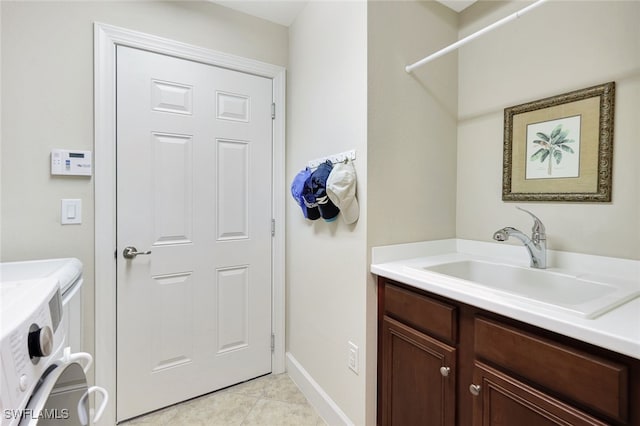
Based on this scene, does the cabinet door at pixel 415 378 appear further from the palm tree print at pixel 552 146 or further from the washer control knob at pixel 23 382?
the washer control knob at pixel 23 382

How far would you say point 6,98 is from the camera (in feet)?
4.41

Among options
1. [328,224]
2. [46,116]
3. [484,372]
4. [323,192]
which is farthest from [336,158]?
[46,116]

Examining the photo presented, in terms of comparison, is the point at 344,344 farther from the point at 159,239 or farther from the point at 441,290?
the point at 159,239

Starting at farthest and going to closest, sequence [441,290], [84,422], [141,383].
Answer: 1. [141,383]
2. [441,290]
3. [84,422]

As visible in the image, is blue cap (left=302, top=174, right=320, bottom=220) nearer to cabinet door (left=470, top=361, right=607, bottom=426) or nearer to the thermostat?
cabinet door (left=470, top=361, right=607, bottom=426)

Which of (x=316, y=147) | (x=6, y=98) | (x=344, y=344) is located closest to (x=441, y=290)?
(x=344, y=344)

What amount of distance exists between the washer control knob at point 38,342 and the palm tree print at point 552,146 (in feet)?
6.20

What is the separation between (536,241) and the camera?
128 centimetres

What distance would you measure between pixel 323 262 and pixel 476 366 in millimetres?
886

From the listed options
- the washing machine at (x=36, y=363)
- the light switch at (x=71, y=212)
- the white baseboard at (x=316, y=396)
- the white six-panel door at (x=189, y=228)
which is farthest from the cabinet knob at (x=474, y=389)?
the light switch at (x=71, y=212)

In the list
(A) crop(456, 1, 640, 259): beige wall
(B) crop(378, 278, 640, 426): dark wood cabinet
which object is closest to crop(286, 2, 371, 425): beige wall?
(B) crop(378, 278, 640, 426): dark wood cabinet

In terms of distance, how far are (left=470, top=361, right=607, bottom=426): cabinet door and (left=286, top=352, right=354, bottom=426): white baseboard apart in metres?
0.75

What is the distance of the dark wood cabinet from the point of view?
71 centimetres

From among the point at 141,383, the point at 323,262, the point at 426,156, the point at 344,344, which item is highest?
the point at 426,156
